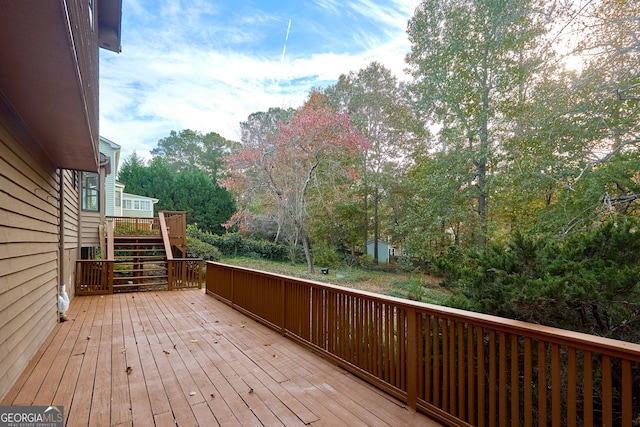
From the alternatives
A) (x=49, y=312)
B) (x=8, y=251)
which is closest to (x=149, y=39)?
(x=49, y=312)

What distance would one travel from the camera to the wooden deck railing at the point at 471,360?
4.89 ft

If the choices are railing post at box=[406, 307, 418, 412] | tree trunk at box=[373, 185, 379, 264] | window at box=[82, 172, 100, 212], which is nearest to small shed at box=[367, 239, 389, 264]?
tree trunk at box=[373, 185, 379, 264]

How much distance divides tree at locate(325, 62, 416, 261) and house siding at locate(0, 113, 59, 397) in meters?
13.0

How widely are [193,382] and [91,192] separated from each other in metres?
8.90

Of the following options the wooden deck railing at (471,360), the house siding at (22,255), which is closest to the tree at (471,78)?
the wooden deck railing at (471,360)

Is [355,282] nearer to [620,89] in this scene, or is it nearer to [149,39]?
[620,89]

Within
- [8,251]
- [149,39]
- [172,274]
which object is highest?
→ [149,39]

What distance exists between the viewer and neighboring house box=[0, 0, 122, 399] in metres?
1.58

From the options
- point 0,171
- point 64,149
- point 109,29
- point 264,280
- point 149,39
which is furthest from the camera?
point 149,39

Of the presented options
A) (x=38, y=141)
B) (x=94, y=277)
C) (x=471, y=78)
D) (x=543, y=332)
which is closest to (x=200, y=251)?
(x=94, y=277)

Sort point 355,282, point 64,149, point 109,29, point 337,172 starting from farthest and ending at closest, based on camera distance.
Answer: point 337,172, point 355,282, point 109,29, point 64,149

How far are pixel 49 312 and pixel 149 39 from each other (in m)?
9.46

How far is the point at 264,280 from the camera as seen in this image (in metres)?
4.63

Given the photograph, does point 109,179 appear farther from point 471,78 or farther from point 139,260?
point 471,78
